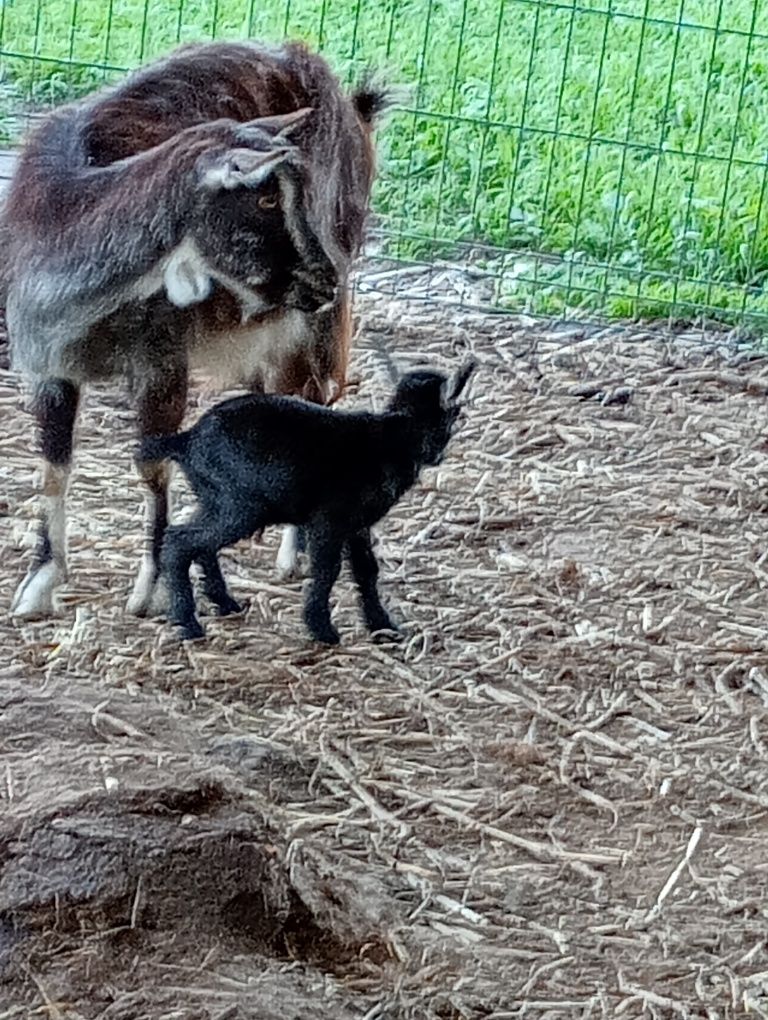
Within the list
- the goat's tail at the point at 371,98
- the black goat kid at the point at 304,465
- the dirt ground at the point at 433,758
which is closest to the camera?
the dirt ground at the point at 433,758

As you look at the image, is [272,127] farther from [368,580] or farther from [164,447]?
[368,580]

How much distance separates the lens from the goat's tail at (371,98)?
467cm

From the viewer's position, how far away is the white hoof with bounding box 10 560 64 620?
4145 mm

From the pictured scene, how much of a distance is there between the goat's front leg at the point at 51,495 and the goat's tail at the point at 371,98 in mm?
1177

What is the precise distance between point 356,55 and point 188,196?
3.63m

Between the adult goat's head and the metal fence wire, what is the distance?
114 inches

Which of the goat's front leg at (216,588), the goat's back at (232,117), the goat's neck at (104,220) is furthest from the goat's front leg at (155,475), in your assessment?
the goat's back at (232,117)

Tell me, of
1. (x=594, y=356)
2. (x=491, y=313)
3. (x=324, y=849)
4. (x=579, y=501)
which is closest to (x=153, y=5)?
(x=491, y=313)

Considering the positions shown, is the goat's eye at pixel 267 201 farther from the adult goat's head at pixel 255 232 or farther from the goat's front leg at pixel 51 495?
the goat's front leg at pixel 51 495

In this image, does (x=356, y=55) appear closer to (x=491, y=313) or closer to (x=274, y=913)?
(x=491, y=313)

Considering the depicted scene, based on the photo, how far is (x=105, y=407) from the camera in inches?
218

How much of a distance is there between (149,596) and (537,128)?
11.4ft

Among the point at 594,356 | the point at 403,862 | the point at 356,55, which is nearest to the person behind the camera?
the point at 403,862

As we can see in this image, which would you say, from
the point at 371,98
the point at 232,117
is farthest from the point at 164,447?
the point at 371,98
